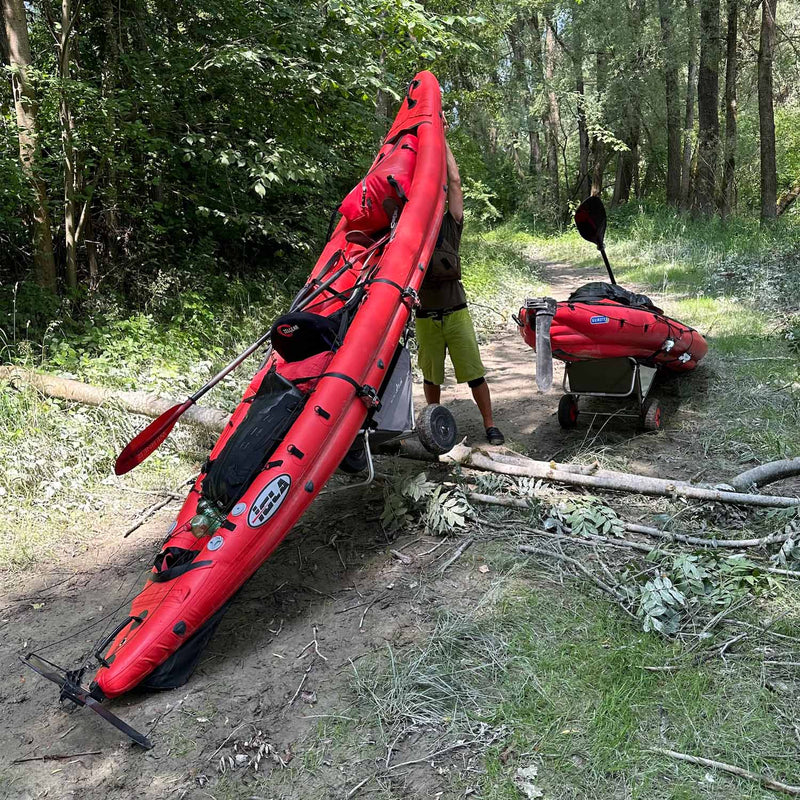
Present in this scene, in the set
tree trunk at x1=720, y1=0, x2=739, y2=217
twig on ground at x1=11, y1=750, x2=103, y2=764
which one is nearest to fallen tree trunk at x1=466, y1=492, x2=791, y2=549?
twig on ground at x1=11, y1=750, x2=103, y2=764

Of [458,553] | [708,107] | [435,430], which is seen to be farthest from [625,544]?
[708,107]

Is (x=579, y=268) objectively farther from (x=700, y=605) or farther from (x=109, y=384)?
(x=700, y=605)

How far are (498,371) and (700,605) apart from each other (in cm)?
411

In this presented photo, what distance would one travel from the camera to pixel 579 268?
42.2 feet

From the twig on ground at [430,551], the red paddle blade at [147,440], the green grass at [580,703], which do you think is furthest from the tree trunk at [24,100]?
the green grass at [580,703]

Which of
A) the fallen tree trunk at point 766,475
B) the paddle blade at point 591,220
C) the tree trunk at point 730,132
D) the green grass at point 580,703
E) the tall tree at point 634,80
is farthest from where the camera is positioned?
the tall tree at point 634,80

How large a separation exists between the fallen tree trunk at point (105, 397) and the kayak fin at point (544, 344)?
211 cm

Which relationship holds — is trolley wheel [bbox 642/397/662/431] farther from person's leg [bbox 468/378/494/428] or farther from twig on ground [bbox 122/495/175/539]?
twig on ground [bbox 122/495/175/539]

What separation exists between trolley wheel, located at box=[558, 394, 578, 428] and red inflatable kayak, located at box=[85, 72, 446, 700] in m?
1.62

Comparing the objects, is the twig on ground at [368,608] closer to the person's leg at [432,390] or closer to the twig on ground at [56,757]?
the twig on ground at [56,757]

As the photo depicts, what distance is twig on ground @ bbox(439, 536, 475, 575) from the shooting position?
114 inches

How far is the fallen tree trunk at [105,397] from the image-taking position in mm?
4301

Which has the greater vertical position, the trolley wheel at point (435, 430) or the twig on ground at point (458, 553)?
the trolley wheel at point (435, 430)

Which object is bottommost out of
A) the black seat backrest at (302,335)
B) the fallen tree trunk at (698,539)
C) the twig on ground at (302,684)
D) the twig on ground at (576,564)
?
the twig on ground at (302,684)
